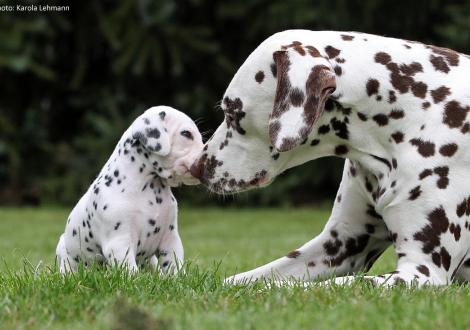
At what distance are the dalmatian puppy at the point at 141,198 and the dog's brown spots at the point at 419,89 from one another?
1439 millimetres

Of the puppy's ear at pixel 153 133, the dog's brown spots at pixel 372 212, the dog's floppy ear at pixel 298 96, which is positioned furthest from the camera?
the puppy's ear at pixel 153 133

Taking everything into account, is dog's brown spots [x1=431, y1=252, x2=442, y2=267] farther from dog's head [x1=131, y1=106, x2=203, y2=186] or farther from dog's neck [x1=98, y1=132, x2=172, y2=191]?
dog's neck [x1=98, y1=132, x2=172, y2=191]

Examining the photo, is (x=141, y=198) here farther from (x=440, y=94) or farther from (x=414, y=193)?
(x=440, y=94)

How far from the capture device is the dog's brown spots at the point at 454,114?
15.8 ft

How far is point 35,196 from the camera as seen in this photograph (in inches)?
667

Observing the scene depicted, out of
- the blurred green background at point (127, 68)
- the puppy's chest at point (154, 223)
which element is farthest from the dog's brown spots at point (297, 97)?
the blurred green background at point (127, 68)

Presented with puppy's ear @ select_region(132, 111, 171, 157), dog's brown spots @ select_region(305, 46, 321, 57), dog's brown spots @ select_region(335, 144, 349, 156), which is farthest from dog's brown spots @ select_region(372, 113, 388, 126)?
puppy's ear @ select_region(132, 111, 171, 157)

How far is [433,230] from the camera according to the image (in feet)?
15.3

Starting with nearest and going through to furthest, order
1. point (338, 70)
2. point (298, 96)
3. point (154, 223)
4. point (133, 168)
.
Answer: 1. point (298, 96)
2. point (338, 70)
3. point (154, 223)
4. point (133, 168)

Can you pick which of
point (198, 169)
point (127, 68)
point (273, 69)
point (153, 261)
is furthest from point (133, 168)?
point (127, 68)

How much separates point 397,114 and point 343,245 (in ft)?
2.95

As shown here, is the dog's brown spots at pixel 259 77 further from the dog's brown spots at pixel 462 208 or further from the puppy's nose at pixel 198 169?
the dog's brown spots at pixel 462 208

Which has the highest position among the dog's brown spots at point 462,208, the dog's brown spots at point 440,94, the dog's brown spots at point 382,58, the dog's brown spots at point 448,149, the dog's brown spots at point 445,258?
the dog's brown spots at point 382,58

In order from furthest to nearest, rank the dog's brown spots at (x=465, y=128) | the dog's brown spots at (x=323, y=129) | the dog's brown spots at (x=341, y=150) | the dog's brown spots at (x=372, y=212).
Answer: the dog's brown spots at (x=372, y=212)
the dog's brown spots at (x=341, y=150)
the dog's brown spots at (x=323, y=129)
the dog's brown spots at (x=465, y=128)
